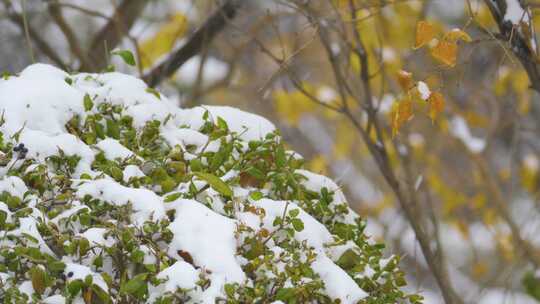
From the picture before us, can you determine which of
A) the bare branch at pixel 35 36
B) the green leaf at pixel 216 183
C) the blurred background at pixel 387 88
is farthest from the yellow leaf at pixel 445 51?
the bare branch at pixel 35 36

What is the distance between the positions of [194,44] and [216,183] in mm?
2163

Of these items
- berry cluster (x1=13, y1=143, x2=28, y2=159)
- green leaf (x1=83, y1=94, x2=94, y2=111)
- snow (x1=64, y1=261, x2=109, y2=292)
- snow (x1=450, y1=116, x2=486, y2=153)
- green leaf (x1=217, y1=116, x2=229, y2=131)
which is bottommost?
snow (x1=64, y1=261, x2=109, y2=292)

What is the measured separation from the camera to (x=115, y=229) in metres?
1.63

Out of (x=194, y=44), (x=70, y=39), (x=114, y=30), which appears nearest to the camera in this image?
(x=194, y=44)

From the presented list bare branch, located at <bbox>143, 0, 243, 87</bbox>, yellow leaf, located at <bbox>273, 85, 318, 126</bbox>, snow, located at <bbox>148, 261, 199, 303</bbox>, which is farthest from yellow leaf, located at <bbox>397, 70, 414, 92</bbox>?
yellow leaf, located at <bbox>273, 85, 318, 126</bbox>

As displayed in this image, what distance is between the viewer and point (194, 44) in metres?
3.84

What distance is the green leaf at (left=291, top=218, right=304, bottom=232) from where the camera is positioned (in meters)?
1.78

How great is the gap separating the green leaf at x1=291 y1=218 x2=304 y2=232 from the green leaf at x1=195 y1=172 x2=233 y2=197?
0.54ft

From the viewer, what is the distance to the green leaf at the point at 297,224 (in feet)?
5.83

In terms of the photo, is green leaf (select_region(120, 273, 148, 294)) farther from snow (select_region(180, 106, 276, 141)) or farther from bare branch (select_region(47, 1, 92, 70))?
bare branch (select_region(47, 1, 92, 70))

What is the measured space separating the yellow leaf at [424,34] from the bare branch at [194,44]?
170 centimetres

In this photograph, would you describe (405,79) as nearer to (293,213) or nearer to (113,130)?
(293,213)

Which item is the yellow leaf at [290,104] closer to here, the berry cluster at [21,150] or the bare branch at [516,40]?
the bare branch at [516,40]

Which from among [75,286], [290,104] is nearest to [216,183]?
[75,286]
